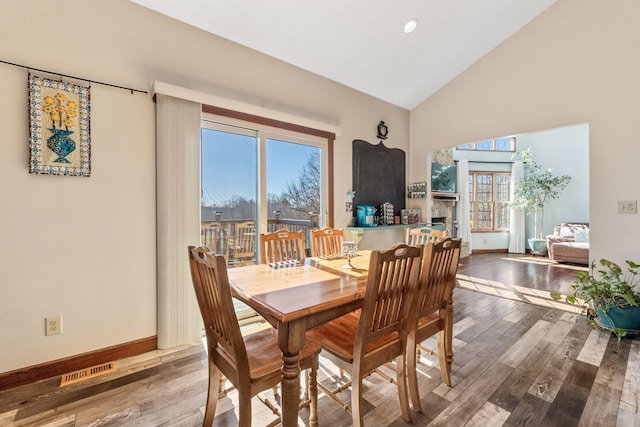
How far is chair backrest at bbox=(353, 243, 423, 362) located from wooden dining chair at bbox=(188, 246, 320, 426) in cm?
31

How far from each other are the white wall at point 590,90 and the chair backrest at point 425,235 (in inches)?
76.0

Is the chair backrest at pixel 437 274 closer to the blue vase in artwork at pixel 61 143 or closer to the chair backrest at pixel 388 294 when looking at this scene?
the chair backrest at pixel 388 294

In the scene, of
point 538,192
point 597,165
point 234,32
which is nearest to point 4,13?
point 234,32

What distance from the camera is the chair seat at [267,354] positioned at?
4.31 ft

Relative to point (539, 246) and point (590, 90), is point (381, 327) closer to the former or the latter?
point (590, 90)

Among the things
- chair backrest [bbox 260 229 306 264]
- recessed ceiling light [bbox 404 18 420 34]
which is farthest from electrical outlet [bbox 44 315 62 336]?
recessed ceiling light [bbox 404 18 420 34]

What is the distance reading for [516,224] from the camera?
7.16 metres

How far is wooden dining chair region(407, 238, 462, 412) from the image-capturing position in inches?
65.9

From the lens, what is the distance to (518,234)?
714 centimetres

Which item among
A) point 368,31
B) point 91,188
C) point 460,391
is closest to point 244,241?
point 91,188

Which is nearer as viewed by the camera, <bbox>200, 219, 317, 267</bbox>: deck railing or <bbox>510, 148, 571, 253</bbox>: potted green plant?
<bbox>200, 219, 317, 267</bbox>: deck railing

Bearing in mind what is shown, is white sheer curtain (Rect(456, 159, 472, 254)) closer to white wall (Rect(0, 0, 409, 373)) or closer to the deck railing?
the deck railing

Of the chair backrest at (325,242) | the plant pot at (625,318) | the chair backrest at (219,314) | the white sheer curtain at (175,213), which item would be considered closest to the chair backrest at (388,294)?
the chair backrest at (219,314)

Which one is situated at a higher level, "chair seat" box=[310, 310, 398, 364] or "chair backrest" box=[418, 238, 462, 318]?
"chair backrest" box=[418, 238, 462, 318]
